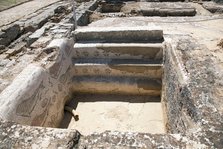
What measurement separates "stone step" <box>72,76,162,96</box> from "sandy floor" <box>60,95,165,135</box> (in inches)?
6.7

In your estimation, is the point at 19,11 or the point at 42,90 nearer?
the point at 42,90

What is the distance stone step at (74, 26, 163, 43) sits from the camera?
212 inches

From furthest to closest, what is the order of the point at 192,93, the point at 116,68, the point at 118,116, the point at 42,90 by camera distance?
the point at 116,68 < the point at 118,116 < the point at 42,90 < the point at 192,93

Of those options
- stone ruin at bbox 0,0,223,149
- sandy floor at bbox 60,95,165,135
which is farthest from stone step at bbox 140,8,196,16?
sandy floor at bbox 60,95,165,135

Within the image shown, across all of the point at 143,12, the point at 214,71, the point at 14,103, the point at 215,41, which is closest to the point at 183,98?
the point at 214,71

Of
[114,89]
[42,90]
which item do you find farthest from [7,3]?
[42,90]

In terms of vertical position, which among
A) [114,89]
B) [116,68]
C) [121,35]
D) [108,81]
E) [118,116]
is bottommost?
[118,116]

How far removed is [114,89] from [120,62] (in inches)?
23.2

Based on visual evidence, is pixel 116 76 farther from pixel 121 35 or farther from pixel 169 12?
pixel 169 12

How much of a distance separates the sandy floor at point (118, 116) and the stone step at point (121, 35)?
1.29 m

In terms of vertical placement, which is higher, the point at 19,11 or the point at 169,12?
the point at 169,12

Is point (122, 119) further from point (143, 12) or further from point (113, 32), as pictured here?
point (143, 12)

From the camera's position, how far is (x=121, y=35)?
5.50 metres

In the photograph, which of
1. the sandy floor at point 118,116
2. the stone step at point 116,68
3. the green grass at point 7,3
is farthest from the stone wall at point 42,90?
the green grass at point 7,3
